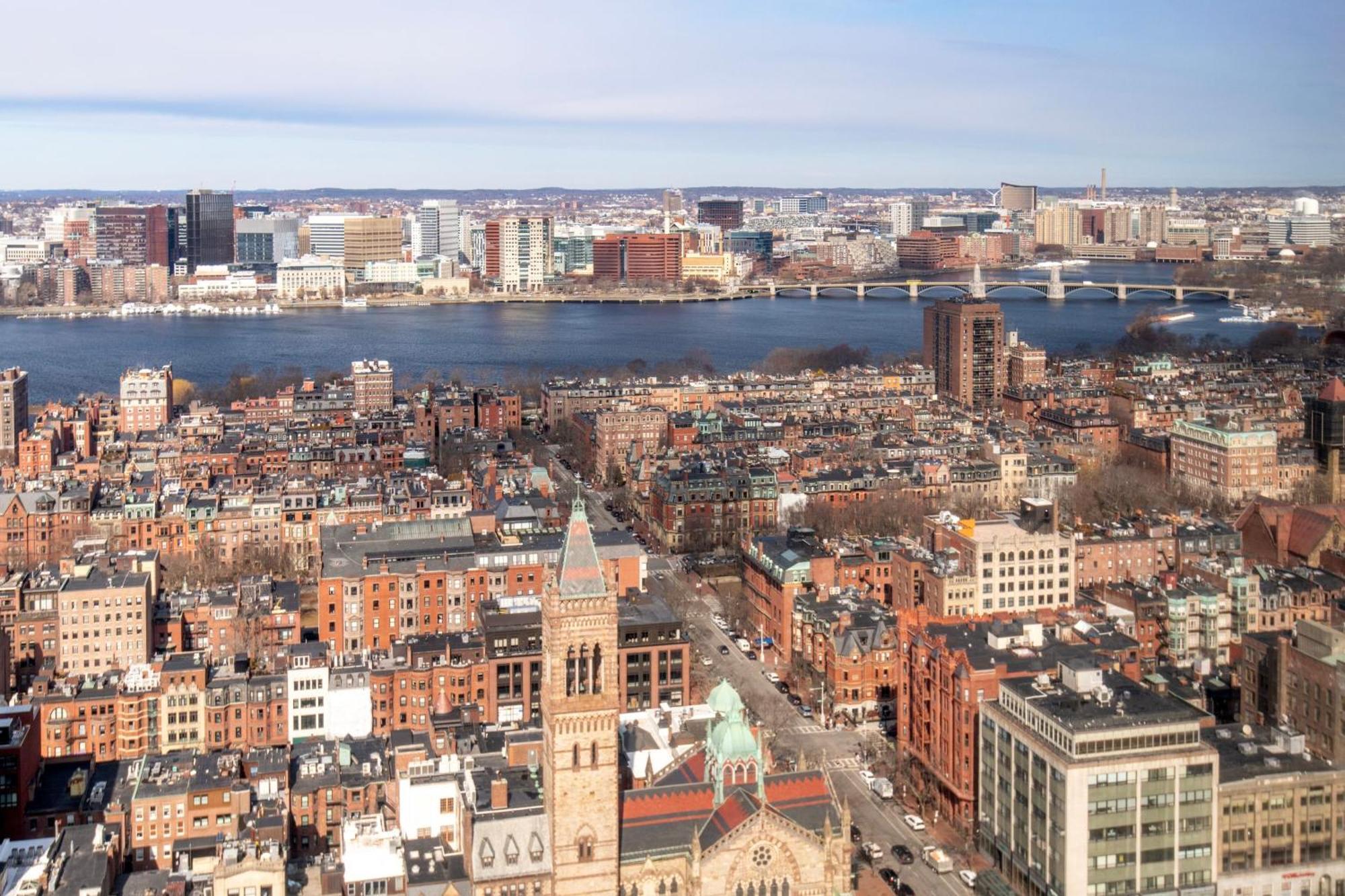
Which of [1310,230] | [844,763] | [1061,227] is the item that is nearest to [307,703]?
[844,763]

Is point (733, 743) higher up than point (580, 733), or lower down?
lower down

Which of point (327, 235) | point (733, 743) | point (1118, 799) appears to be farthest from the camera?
point (327, 235)

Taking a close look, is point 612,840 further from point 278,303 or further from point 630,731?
point 278,303

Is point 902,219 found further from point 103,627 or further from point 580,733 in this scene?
point 580,733

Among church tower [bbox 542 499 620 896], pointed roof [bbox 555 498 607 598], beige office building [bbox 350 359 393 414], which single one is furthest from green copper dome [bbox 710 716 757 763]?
beige office building [bbox 350 359 393 414]

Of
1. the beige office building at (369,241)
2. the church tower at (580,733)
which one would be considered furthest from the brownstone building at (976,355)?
the beige office building at (369,241)

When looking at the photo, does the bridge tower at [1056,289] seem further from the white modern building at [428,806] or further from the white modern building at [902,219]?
the white modern building at [428,806]
